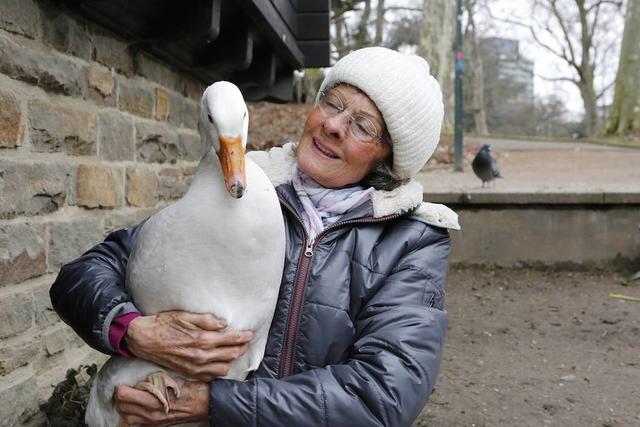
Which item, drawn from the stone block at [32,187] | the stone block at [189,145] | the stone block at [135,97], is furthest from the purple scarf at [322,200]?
the stone block at [189,145]

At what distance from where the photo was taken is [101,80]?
9.78 ft

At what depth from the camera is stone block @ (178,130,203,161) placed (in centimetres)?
416

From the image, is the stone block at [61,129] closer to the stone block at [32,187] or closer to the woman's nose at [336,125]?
the stone block at [32,187]

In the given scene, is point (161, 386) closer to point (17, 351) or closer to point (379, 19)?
point (17, 351)

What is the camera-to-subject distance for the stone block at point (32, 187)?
223cm

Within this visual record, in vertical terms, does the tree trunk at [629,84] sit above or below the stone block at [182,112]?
above

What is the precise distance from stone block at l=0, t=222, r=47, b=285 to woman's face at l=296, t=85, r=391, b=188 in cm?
Answer: 103

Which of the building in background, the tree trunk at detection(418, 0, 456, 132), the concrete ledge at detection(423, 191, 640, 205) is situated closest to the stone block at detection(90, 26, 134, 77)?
the concrete ledge at detection(423, 191, 640, 205)

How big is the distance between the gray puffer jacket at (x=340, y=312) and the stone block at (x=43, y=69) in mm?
849

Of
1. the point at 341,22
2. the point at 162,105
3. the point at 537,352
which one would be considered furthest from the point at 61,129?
the point at 341,22

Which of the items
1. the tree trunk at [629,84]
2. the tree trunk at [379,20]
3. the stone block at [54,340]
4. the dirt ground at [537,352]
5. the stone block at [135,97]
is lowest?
the dirt ground at [537,352]

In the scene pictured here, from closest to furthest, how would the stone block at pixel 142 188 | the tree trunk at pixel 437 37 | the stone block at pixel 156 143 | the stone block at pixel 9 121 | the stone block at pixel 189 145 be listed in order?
the stone block at pixel 9 121, the stone block at pixel 142 188, the stone block at pixel 156 143, the stone block at pixel 189 145, the tree trunk at pixel 437 37

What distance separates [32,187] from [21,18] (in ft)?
1.78

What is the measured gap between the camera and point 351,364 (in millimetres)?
1498
